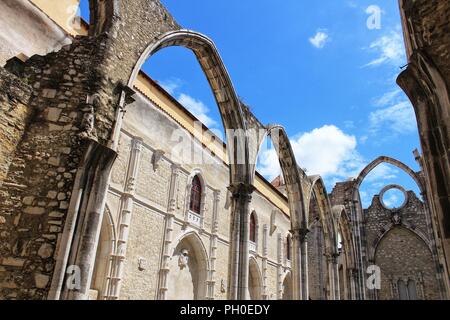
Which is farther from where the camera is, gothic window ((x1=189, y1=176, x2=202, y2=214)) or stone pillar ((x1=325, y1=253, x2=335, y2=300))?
stone pillar ((x1=325, y1=253, x2=335, y2=300))

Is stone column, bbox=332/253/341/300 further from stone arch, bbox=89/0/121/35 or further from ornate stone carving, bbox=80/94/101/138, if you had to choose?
stone arch, bbox=89/0/121/35

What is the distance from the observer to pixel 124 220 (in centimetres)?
1091

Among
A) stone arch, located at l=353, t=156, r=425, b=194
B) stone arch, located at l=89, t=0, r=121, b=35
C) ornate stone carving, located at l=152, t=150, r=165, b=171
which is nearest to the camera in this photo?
stone arch, located at l=89, t=0, r=121, b=35

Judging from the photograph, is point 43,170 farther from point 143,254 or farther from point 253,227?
point 253,227

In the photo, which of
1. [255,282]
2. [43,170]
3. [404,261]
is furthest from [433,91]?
[404,261]

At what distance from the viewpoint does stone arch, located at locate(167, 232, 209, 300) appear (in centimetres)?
1292

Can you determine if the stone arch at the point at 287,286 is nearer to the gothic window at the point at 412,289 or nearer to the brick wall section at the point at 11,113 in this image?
the gothic window at the point at 412,289

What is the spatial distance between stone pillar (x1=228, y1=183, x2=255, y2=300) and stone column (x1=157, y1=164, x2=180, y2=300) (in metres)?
3.90

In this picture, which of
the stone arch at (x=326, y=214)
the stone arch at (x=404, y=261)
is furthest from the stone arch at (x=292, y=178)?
the stone arch at (x=404, y=261)

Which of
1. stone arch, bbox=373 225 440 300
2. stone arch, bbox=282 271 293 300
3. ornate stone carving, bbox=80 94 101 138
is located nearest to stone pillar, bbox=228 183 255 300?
ornate stone carving, bbox=80 94 101 138

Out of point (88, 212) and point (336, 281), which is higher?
point (336, 281)

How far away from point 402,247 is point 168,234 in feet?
46.1

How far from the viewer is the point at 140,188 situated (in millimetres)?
11906

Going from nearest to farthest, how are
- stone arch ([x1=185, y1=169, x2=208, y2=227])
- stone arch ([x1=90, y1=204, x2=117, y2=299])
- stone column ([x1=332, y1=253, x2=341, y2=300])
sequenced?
stone arch ([x1=90, y1=204, x2=117, y2=299]), stone arch ([x1=185, y1=169, x2=208, y2=227]), stone column ([x1=332, y1=253, x2=341, y2=300])
